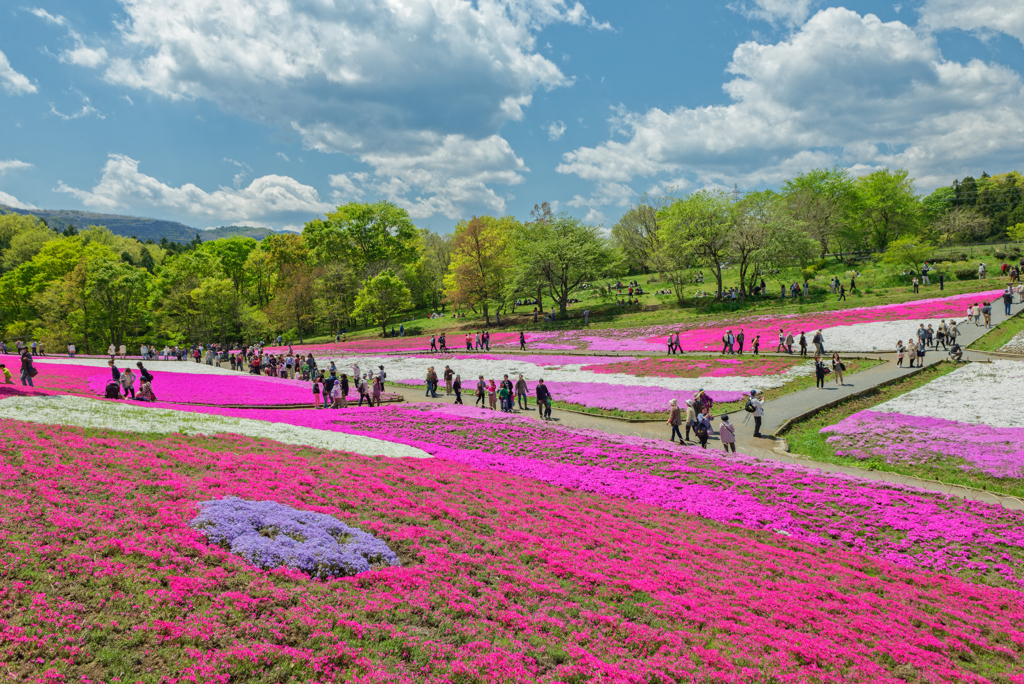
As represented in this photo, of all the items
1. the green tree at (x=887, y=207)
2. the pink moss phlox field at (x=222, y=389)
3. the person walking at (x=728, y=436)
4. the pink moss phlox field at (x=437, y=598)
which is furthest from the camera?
the green tree at (x=887, y=207)

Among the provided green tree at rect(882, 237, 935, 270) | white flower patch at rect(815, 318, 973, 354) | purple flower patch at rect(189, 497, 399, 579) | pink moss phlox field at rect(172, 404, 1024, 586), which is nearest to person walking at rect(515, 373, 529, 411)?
pink moss phlox field at rect(172, 404, 1024, 586)

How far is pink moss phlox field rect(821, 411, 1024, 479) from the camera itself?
650 inches

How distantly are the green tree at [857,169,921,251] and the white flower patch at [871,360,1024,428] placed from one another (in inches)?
2776

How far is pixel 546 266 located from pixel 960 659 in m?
61.1

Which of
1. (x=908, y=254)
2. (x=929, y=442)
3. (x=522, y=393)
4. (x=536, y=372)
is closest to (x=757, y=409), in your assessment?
(x=929, y=442)

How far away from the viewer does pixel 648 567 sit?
10273mm

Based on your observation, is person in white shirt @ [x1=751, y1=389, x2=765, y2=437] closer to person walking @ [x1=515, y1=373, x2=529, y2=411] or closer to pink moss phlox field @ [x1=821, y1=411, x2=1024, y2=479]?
pink moss phlox field @ [x1=821, y1=411, x2=1024, y2=479]

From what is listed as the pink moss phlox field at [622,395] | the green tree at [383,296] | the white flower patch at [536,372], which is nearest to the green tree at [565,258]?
the green tree at [383,296]

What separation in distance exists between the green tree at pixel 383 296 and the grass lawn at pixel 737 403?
48.0m

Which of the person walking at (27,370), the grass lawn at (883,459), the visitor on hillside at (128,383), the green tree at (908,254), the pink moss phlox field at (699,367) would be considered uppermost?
the green tree at (908,254)

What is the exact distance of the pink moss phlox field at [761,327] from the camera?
41750mm

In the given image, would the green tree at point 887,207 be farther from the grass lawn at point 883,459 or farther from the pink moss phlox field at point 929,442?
the pink moss phlox field at point 929,442

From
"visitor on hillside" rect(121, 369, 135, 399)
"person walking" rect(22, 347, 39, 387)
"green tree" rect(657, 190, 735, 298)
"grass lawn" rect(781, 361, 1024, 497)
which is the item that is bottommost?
"grass lawn" rect(781, 361, 1024, 497)

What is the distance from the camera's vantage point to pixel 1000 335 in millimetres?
33281
